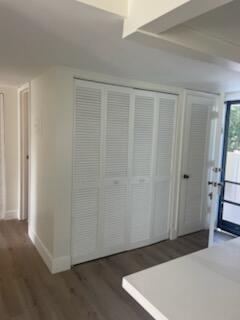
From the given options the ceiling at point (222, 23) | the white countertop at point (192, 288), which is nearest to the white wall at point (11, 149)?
the ceiling at point (222, 23)

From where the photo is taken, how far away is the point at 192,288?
1.00 m

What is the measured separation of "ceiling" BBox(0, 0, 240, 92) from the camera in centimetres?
128

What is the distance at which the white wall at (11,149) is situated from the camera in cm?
384

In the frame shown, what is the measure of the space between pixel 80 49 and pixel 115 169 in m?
1.41

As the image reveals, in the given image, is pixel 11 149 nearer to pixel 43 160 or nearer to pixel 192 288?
pixel 43 160

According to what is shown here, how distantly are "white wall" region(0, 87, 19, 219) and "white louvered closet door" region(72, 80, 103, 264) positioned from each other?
1.80 metres

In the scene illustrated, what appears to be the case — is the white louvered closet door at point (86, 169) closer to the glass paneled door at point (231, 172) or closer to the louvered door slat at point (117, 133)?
the louvered door slat at point (117, 133)

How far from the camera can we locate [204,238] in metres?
3.62

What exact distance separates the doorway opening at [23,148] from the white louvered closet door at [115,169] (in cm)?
164

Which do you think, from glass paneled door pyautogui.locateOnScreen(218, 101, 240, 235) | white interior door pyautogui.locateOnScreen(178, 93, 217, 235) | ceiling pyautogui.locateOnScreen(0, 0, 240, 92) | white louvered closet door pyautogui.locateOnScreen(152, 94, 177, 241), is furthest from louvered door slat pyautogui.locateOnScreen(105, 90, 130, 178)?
glass paneled door pyautogui.locateOnScreen(218, 101, 240, 235)

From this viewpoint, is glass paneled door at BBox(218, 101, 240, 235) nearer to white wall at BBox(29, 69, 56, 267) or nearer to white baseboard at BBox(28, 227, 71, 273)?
white baseboard at BBox(28, 227, 71, 273)

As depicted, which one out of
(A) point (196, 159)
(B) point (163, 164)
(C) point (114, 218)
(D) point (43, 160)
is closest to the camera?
(D) point (43, 160)

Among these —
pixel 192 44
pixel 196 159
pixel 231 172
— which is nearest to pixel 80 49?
pixel 192 44

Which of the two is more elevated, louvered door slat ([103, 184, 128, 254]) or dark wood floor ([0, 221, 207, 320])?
louvered door slat ([103, 184, 128, 254])
